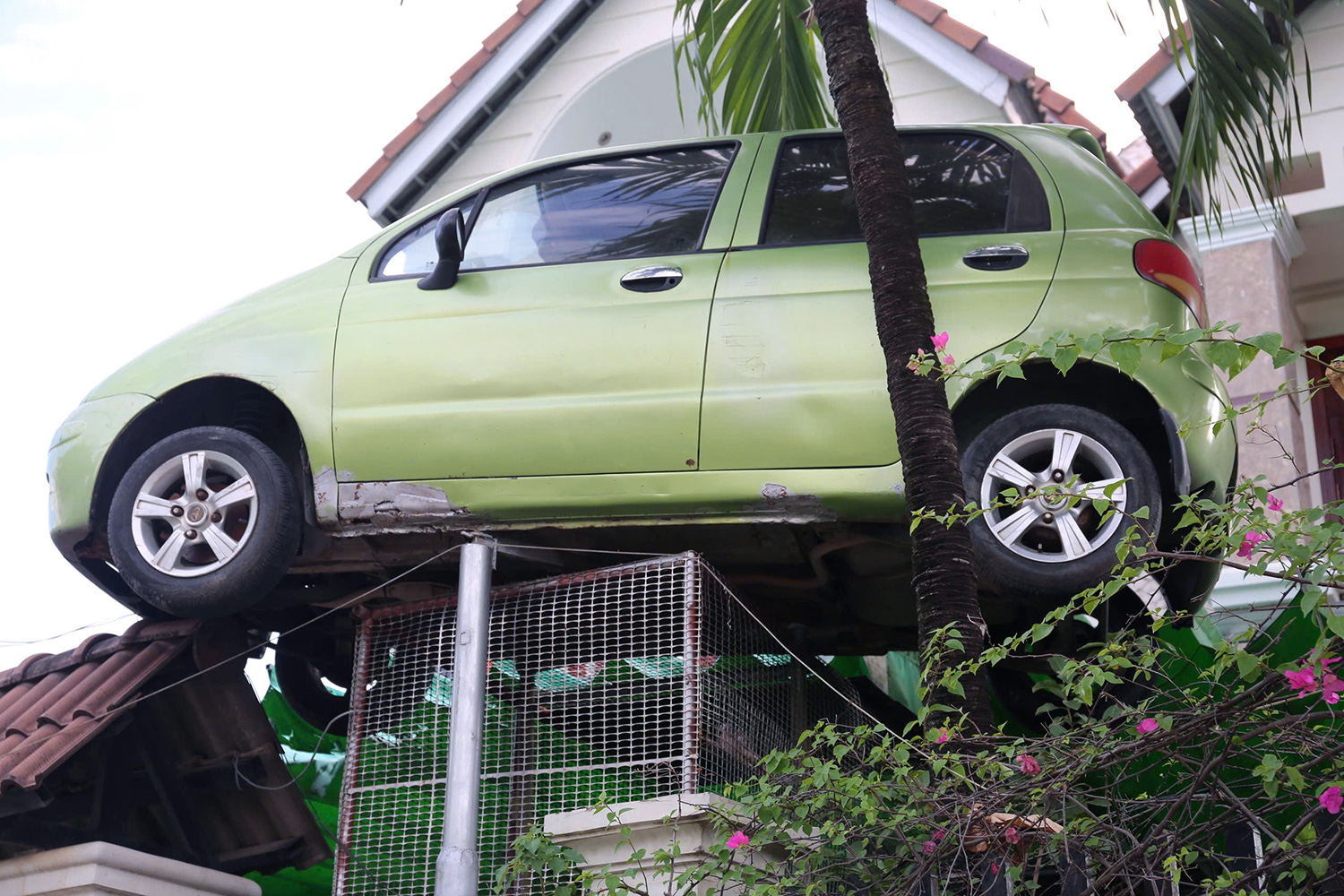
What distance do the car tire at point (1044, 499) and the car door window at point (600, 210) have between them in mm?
1517

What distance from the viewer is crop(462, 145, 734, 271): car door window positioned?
5938 millimetres

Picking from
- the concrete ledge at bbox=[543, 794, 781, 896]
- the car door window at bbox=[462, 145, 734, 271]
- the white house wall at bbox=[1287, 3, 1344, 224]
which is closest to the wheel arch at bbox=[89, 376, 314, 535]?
the car door window at bbox=[462, 145, 734, 271]

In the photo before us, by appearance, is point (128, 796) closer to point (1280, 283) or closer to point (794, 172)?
point (794, 172)

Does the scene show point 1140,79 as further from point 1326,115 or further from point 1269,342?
point 1269,342

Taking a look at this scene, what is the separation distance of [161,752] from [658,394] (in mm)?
2819

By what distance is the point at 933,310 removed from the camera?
543 cm

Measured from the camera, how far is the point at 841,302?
5.52 m

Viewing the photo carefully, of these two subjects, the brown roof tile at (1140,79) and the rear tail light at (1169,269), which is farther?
the brown roof tile at (1140,79)

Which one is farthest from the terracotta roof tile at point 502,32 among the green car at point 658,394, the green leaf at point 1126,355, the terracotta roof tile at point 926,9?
the green leaf at point 1126,355

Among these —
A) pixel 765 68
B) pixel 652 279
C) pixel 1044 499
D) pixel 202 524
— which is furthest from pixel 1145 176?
pixel 202 524

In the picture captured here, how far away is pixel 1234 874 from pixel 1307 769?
1.45ft

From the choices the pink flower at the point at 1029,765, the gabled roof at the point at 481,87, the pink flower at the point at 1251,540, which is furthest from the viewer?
the gabled roof at the point at 481,87

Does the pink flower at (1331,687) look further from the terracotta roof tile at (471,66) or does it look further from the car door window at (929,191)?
the terracotta roof tile at (471,66)

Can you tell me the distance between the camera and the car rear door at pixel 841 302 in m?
5.38
